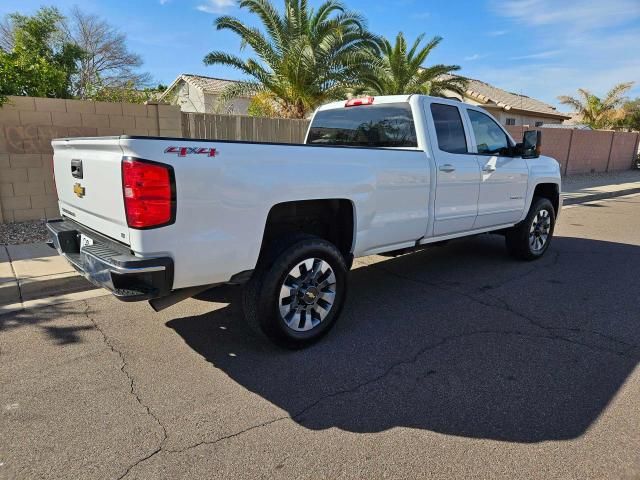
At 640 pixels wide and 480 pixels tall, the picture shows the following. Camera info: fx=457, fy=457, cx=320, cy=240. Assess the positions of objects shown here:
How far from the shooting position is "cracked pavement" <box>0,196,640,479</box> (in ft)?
8.09

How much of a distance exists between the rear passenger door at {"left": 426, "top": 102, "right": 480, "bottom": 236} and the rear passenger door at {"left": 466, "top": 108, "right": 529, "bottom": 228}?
0.61 ft

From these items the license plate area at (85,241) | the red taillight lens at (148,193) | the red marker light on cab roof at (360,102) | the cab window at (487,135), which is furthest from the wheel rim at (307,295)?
the cab window at (487,135)

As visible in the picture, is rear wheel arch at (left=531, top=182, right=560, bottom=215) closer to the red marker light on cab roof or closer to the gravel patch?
the red marker light on cab roof

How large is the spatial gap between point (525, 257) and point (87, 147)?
5.54m

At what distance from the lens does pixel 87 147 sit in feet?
10.7

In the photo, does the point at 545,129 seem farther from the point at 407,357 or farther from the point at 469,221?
→ the point at 407,357

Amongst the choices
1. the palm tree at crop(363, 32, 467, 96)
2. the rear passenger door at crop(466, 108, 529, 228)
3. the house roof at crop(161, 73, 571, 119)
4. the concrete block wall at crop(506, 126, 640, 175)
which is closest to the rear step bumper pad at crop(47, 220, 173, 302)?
the rear passenger door at crop(466, 108, 529, 228)

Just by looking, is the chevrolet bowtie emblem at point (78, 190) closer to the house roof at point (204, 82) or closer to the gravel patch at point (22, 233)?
the gravel patch at point (22, 233)

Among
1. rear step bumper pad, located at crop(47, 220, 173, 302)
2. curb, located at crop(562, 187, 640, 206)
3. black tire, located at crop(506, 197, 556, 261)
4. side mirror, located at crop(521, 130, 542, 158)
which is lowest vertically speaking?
curb, located at crop(562, 187, 640, 206)

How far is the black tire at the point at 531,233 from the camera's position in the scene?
620 centimetres

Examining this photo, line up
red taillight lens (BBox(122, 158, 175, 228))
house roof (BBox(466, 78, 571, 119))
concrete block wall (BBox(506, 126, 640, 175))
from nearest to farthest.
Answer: red taillight lens (BBox(122, 158, 175, 228))
concrete block wall (BBox(506, 126, 640, 175))
house roof (BBox(466, 78, 571, 119))

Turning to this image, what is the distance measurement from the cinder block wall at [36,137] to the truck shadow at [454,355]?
4.79 meters

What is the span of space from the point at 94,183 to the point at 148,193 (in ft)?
2.41

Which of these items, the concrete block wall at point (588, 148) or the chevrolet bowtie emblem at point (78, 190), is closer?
the chevrolet bowtie emblem at point (78, 190)
